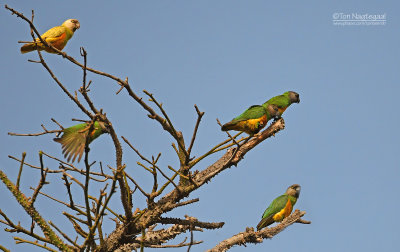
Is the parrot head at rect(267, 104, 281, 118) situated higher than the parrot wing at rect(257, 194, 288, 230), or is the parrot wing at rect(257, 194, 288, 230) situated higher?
the parrot head at rect(267, 104, 281, 118)

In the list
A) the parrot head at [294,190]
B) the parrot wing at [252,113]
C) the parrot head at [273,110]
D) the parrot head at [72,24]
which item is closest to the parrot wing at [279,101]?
the parrot head at [273,110]

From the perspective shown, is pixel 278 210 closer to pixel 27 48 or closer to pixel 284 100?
pixel 284 100

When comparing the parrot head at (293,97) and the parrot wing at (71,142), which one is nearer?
the parrot wing at (71,142)

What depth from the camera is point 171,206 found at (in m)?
4.40

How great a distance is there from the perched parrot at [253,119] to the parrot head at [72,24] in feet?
11.3

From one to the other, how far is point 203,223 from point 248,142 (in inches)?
38.2

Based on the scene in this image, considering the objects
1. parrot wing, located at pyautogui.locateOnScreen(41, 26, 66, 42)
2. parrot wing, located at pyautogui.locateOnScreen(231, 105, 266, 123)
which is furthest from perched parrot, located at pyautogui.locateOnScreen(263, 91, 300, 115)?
parrot wing, located at pyautogui.locateOnScreen(41, 26, 66, 42)

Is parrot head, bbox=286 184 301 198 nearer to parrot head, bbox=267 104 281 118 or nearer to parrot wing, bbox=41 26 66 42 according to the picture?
A: parrot head, bbox=267 104 281 118

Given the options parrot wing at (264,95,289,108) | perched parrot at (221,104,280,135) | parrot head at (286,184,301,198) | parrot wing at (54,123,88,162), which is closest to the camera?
parrot wing at (54,123,88,162)

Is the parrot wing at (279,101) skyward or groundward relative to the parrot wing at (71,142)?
skyward

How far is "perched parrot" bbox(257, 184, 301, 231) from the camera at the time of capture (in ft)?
25.7

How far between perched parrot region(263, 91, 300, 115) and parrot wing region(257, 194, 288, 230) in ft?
5.99

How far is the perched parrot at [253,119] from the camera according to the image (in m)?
6.04

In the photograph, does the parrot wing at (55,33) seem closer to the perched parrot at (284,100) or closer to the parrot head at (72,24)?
the parrot head at (72,24)
